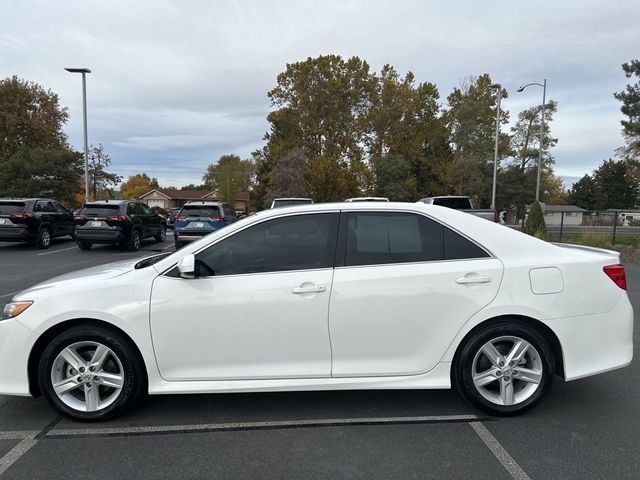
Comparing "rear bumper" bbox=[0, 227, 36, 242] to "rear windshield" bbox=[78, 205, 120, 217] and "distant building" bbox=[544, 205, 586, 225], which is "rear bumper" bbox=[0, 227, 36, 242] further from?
"distant building" bbox=[544, 205, 586, 225]

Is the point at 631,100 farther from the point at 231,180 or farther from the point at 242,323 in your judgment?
the point at 231,180

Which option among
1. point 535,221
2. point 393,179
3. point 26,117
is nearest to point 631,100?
point 535,221

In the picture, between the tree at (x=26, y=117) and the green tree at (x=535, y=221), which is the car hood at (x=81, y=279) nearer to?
the green tree at (x=535, y=221)

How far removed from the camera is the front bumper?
3.22 m

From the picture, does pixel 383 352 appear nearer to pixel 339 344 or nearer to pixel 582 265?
pixel 339 344

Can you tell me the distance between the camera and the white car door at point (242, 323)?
3.22 meters

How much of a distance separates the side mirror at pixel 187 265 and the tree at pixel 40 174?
35.9 m

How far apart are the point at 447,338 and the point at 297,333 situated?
110 centimetres

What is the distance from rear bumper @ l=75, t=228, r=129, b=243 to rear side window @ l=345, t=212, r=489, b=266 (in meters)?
12.3

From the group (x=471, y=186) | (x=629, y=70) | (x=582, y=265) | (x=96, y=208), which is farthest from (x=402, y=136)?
(x=582, y=265)

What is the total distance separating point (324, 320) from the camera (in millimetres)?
3244

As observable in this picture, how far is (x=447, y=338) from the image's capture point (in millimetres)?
3320

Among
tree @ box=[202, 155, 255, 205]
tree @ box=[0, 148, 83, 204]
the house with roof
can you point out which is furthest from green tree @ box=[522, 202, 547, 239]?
the house with roof

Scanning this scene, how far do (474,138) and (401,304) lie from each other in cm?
4918
